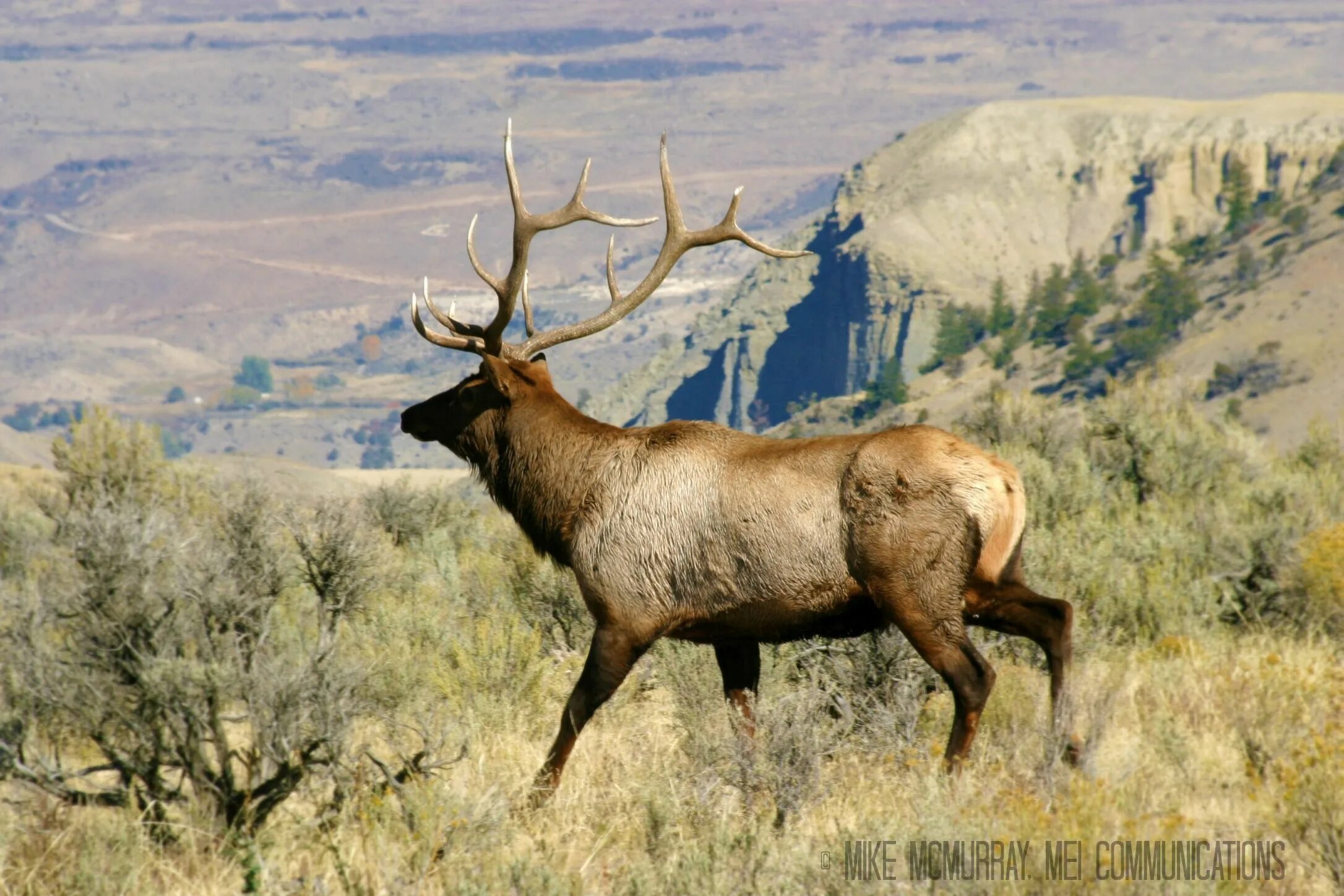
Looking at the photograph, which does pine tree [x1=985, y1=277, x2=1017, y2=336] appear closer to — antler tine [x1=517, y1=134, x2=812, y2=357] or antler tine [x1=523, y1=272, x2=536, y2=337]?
antler tine [x1=517, y1=134, x2=812, y2=357]

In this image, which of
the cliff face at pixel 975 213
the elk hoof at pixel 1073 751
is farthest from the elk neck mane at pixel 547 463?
the cliff face at pixel 975 213

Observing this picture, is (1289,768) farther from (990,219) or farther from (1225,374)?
(990,219)

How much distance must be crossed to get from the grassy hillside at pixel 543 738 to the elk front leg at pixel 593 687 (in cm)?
15

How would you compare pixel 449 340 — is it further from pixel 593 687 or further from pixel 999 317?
pixel 999 317

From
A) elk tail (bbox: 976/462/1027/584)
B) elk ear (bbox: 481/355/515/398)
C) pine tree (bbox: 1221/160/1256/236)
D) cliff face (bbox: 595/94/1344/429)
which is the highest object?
elk ear (bbox: 481/355/515/398)

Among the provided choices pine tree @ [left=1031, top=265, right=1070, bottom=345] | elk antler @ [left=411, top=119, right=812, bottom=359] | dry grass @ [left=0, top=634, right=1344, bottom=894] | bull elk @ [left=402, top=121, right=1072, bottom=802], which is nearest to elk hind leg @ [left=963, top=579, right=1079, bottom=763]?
bull elk @ [left=402, top=121, right=1072, bottom=802]

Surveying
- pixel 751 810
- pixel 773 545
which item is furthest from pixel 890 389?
pixel 751 810

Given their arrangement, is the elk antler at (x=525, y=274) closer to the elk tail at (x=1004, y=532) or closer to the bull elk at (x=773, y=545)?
the bull elk at (x=773, y=545)

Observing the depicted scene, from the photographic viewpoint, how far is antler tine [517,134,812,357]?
24.8 feet

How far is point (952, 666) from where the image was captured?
6164 millimetres

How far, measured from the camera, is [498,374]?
7250 mm

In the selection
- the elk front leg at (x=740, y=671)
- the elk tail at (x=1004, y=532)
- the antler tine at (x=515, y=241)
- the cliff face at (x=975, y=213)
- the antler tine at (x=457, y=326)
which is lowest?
the cliff face at (x=975, y=213)

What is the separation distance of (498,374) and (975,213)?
17157cm

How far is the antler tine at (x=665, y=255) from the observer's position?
755 centimetres
